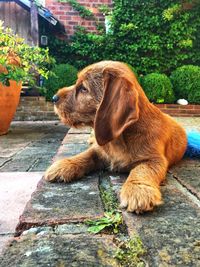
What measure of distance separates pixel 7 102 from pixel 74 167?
11.7ft

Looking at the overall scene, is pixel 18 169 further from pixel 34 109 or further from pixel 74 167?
pixel 34 109

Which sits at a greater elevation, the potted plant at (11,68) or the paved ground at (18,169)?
the potted plant at (11,68)

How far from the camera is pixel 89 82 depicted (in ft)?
7.20

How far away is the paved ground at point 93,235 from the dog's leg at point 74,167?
7 cm

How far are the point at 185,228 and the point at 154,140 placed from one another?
0.91 m

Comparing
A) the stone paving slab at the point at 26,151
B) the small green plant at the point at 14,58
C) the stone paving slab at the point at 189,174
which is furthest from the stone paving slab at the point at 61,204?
the small green plant at the point at 14,58

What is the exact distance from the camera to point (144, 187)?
1617mm

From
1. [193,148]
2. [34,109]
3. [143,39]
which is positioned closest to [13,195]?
[193,148]

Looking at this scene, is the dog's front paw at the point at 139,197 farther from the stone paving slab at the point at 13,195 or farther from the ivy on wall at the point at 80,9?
the ivy on wall at the point at 80,9

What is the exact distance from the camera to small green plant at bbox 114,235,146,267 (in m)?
1.03

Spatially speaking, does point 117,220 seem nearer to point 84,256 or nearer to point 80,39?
point 84,256

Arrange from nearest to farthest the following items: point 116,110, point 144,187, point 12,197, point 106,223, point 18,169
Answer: point 106,223, point 144,187, point 116,110, point 12,197, point 18,169

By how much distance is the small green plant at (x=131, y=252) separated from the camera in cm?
103

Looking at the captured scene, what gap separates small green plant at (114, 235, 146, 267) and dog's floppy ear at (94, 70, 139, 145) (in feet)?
2.61
